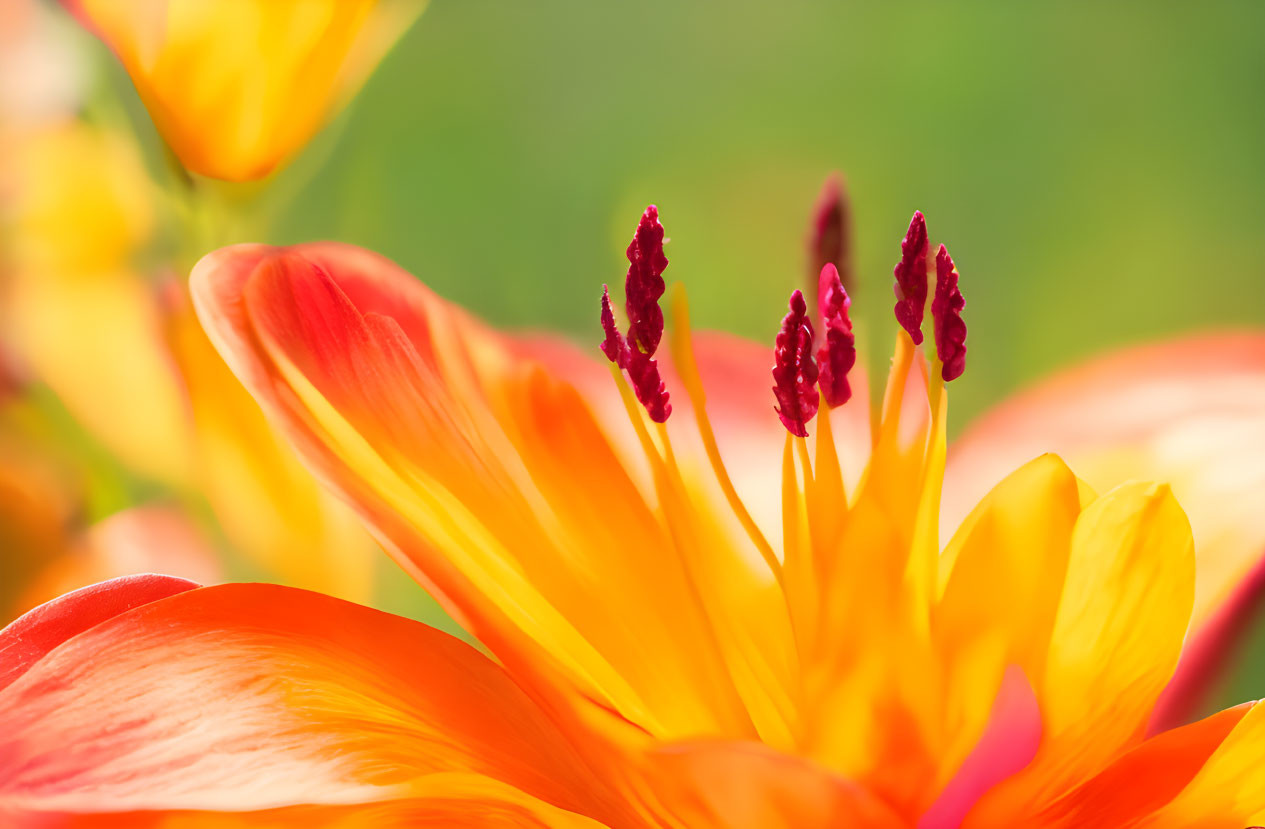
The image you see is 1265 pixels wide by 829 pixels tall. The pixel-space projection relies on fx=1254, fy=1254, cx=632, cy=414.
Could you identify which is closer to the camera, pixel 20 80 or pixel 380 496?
pixel 380 496

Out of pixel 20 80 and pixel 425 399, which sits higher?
pixel 20 80

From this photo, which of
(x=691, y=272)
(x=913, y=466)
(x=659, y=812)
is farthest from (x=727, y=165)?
(x=659, y=812)

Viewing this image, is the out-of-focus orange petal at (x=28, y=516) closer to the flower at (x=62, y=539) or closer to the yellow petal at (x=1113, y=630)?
the flower at (x=62, y=539)

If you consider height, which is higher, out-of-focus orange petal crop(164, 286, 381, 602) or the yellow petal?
out-of-focus orange petal crop(164, 286, 381, 602)

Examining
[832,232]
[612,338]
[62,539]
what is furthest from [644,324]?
[62,539]

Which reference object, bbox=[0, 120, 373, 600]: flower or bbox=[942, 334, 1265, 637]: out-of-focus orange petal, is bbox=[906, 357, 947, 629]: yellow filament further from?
bbox=[0, 120, 373, 600]: flower

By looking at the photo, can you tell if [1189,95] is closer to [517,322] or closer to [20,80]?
[517,322]

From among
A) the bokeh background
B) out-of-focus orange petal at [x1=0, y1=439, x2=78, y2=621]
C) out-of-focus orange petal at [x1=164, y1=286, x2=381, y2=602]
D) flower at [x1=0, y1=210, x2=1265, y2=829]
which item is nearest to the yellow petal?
flower at [x1=0, y1=210, x2=1265, y2=829]
